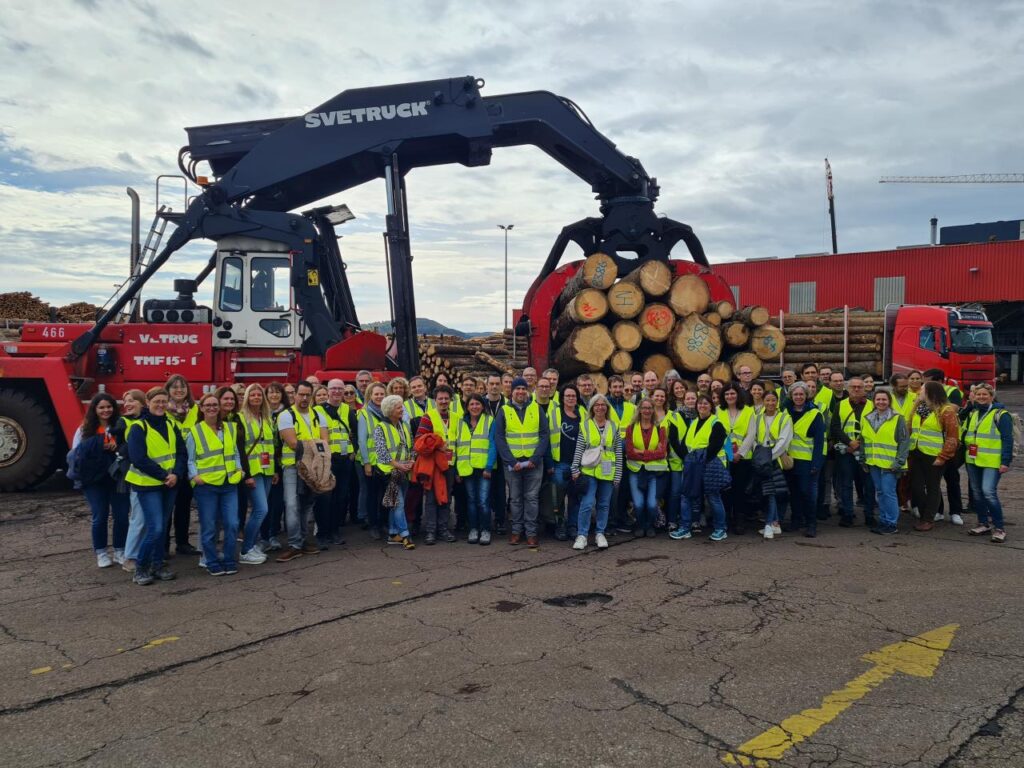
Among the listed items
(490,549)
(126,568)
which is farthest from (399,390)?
(126,568)

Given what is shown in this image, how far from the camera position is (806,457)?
24.8 ft

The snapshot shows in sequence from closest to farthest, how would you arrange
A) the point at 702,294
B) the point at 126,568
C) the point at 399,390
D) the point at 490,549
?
the point at 126,568 < the point at 490,549 < the point at 399,390 < the point at 702,294

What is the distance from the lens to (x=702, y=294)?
10.9 meters

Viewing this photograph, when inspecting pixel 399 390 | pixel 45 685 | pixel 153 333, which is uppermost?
pixel 153 333

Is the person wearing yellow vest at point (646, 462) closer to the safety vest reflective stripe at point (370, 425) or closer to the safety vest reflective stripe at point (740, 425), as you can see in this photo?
the safety vest reflective stripe at point (740, 425)

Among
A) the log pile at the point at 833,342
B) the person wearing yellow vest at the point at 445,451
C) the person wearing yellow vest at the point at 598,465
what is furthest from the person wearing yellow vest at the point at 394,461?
the log pile at the point at 833,342

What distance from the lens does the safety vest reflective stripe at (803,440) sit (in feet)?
24.8

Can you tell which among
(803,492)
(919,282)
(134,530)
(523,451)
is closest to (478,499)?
(523,451)

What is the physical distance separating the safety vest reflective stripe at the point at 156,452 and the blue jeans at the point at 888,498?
6.79 metres

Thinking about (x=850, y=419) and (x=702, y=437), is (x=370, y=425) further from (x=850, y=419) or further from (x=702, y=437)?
(x=850, y=419)

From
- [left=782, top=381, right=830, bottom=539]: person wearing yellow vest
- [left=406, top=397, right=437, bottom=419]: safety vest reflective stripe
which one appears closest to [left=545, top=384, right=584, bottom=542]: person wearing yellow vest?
Result: [left=406, top=397, right=437, bottom=419]: safety vest reflective stripe

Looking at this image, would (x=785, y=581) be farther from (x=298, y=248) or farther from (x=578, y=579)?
(x=298, y=248)

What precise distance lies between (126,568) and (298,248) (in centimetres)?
510

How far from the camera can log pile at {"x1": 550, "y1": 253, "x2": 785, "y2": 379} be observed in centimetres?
1046
